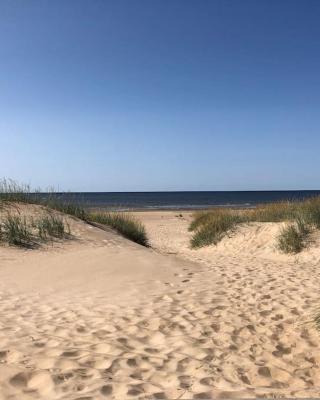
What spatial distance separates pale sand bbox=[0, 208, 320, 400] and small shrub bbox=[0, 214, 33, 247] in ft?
1.49

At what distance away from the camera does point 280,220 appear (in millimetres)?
16562

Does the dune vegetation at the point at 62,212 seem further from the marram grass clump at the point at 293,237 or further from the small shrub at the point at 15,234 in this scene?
the marram grass clump at the point at 293,237

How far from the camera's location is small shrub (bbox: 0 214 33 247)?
10602mm

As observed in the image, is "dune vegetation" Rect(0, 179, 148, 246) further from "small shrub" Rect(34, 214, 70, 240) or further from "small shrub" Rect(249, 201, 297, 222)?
"small shrub" Rect(249, 201, 297, 222)

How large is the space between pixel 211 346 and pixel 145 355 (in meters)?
0.81

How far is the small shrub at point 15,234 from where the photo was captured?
1060cm

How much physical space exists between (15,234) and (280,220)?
9.63 metres

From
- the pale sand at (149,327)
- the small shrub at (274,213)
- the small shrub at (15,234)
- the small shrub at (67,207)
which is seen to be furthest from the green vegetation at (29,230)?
the small shrub at (274,213)

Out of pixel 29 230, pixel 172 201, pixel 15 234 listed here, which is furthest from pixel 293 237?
pixel 172 201

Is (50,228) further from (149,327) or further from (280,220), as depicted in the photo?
(280,220)

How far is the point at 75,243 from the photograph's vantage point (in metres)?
11.2

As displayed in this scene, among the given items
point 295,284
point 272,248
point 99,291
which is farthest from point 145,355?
point 272,248

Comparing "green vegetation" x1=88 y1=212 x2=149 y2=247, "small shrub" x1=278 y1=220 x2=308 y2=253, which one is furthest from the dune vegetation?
"small shrub" x1=278 y1=220 x2=308 y2=253

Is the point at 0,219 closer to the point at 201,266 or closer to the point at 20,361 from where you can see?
the point at 201,266
